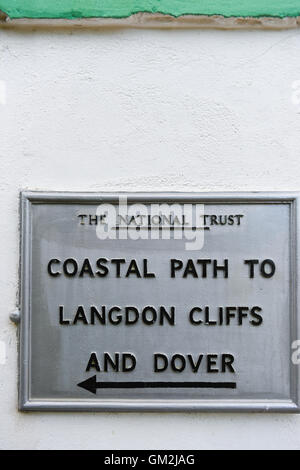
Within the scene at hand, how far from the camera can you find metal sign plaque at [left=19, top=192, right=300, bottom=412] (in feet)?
7.67

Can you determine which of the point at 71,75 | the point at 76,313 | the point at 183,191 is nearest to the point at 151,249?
the point at 183,191

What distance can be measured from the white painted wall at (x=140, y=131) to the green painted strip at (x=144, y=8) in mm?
91

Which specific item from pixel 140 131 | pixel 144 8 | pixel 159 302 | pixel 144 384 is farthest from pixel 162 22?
pixel 144 384

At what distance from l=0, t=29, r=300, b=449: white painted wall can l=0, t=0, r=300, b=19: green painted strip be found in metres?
0.09

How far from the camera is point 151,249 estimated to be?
7.75ft

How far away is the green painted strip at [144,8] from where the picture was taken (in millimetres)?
2322

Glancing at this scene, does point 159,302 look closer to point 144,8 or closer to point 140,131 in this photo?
point 140,131

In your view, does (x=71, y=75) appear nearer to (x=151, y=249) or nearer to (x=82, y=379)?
(x=151, y=249)

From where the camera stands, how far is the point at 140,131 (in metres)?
2.39

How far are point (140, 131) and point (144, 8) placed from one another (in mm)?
591

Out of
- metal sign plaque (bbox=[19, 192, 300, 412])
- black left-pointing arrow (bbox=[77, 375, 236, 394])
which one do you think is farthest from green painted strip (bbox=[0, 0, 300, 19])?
black left-pointing arrow (bbox=[77, 375, 236, 394])

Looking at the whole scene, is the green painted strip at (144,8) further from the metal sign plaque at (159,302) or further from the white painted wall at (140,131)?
the metal sign plaque at (159,302)

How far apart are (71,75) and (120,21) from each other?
359mm

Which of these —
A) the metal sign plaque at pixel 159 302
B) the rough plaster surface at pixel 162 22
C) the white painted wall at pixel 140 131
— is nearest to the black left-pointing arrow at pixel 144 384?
the metal sign plaque at pixel 159 302
